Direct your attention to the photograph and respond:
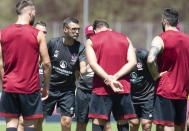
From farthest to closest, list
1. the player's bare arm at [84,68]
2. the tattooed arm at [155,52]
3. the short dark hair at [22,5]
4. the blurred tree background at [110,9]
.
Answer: the blurred tree background at [110,9] < the player's bare arm at [84,68] < the tattooed arm at [155,52] < the short dark hair at [22,5]

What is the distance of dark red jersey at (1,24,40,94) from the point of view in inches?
262

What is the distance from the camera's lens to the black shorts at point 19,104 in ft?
22.1

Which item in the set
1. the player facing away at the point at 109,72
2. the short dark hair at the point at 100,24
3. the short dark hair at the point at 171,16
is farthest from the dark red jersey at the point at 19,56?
the short dark hair at the point at 171,16

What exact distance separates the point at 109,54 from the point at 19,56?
1287 millimetres

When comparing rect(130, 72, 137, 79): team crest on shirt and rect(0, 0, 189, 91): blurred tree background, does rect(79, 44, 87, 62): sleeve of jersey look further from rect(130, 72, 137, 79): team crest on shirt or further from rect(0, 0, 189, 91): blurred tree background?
A: rect(0, 0, 189, 91): blurred tree background

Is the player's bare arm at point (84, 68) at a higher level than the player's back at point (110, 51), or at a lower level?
lower

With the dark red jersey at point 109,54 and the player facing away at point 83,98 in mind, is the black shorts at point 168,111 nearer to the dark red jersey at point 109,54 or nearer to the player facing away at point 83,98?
the dark red jersey at point 109,54

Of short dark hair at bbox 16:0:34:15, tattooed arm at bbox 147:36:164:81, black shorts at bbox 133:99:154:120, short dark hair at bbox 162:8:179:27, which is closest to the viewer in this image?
short dark hair at bbox 16:0:34:15

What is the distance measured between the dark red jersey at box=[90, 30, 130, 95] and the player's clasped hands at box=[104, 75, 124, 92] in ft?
0.44

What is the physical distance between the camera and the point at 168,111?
7.06 metres

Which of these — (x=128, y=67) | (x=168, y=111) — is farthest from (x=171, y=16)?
(x=168, y=111)

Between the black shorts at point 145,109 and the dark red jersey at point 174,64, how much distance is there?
2.02m

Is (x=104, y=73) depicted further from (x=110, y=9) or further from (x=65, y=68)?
(x=110, y=9)

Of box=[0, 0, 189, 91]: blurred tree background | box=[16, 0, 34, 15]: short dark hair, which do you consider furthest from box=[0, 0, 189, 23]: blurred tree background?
box=[16, 0, 34, 15]: short dark hair
